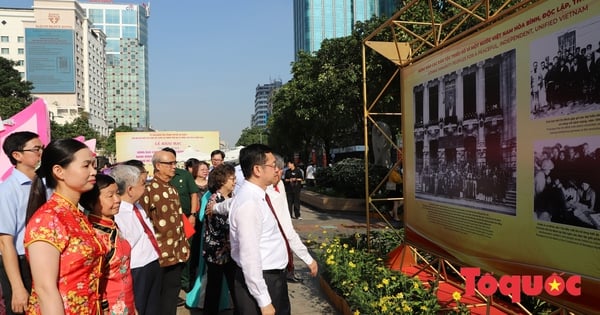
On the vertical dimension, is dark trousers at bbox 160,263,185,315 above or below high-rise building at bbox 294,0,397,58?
below

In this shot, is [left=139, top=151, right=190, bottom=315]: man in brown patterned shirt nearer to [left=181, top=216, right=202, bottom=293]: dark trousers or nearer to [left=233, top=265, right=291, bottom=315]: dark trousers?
[left=233, top=265, right=291, bottom=315]: dark trousers

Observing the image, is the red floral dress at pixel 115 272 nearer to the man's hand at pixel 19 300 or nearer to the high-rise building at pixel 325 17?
the man's hand at pixel 19 300

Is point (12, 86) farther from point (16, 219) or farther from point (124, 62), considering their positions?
point (124, 62)

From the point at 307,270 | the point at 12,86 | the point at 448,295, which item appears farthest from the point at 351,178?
the point at 12,86

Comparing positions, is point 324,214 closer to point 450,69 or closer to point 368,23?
point 368,23

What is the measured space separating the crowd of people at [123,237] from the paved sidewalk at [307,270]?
85 centimetres

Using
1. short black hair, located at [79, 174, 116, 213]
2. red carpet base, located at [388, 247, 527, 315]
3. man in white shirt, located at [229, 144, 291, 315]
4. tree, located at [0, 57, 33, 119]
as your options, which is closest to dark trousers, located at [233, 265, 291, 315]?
man in white shirt, located at [229, 144, 291, 315]

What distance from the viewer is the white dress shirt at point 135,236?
9.74 feet

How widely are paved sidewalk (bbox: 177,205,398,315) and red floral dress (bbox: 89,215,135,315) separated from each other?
255 centimetres

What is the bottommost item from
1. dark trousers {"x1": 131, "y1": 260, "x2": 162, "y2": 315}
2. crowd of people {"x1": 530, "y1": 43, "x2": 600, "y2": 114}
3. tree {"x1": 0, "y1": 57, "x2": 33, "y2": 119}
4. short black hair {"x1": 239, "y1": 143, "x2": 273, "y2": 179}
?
dark trousers {"x1": 131, "y1": 260, "x2": 162, "y2": 315}

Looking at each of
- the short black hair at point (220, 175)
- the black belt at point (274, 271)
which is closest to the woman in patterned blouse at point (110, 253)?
the black belt at point (274, 271)

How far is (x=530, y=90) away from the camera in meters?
2.96

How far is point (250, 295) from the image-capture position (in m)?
2.72

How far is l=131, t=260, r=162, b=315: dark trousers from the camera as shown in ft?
10.2
